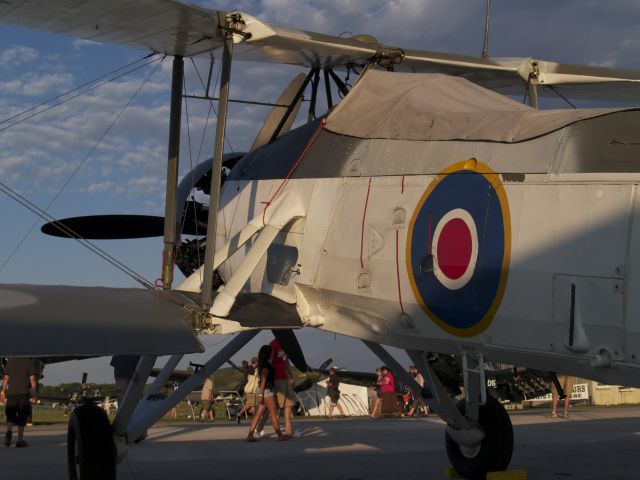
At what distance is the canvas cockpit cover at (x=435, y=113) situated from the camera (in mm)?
5973

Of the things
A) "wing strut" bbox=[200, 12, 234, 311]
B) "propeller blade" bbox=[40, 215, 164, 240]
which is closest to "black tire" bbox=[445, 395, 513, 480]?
"wing strut" bbox=[200, 12, 234, 311]

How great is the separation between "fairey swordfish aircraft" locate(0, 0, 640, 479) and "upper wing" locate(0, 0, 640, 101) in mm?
31

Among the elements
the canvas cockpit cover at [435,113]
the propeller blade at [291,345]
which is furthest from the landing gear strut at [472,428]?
the canvas cockpit cover at [435,113]

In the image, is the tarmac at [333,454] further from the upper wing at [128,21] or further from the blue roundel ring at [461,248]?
the upper wing at [128,21]

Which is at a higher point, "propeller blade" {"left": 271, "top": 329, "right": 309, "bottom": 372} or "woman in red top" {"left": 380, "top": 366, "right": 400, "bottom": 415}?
"propeller blade" {"left": 271, "top": 329, "right": 309, "bottom": 372}

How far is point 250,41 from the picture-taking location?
25.8ft

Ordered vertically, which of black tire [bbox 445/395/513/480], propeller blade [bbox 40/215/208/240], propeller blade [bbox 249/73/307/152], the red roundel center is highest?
propeller blade [bbox 249/73/307/152]

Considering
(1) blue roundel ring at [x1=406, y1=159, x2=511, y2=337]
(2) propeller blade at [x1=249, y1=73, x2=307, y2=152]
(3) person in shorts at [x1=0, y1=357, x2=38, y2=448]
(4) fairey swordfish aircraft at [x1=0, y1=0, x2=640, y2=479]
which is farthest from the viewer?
(3) person in shorts at [x1=0, y1=357, x2=38, y2=448]

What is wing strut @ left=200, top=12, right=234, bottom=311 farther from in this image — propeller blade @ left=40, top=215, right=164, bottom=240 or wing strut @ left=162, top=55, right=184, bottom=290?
propeller blade @ left=40, top=215, right=164, bottom=240

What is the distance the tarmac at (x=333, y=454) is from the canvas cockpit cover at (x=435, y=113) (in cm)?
376

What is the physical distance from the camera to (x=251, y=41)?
788 cm

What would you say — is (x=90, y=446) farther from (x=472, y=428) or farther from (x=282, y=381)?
(x=282, y=381)

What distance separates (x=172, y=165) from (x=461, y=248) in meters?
3.81

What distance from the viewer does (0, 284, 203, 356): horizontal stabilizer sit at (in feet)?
20.0
